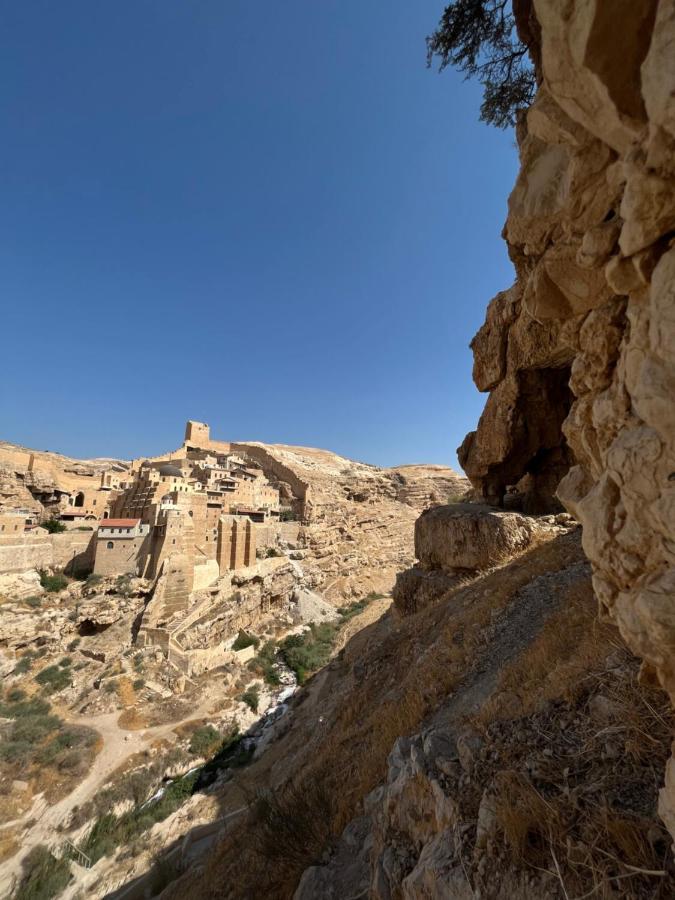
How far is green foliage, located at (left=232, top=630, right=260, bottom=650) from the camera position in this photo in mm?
20359

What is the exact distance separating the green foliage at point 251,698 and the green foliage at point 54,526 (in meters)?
17.2

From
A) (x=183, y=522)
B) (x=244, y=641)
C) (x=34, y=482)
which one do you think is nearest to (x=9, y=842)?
(x=244, y=641)

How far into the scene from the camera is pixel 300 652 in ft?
64.1

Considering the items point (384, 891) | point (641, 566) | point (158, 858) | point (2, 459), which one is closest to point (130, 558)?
point (2, 459)


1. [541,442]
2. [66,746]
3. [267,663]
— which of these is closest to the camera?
[541,442]

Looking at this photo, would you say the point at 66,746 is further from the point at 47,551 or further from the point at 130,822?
the point at 47,551

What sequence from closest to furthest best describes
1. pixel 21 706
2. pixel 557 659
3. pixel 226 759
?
pixel 557 659 < pixel 226 759 < pixel 21 706

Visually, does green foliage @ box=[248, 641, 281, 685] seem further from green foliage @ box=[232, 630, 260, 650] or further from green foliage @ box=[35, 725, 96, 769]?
green foliage @ box=[35, 725, 96, 769]

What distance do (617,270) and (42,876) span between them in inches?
603

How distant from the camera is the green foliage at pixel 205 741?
13.2 metres

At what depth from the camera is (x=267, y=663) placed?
63.2 feet

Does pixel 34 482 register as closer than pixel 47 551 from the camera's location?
No

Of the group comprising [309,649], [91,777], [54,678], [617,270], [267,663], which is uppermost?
[617,270]

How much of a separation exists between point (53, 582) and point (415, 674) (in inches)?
940
